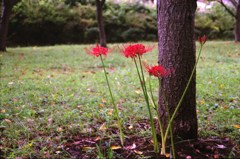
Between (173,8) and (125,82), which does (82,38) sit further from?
(173,8)

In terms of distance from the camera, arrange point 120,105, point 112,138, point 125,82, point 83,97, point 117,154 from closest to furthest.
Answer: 1. point 117,154
2. point 112,138
3. point 120,105
4. point 83,97
5. point 125,82

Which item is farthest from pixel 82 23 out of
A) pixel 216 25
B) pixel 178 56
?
pixel 178 56

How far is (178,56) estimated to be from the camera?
2600 mm

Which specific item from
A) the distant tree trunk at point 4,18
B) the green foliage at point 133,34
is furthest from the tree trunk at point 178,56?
the green foliage at point 133,34

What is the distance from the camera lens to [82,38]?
17.4 meters

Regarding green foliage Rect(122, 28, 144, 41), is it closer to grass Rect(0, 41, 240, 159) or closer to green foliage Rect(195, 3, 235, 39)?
green foliage Rect(195, 3, 235, 39)

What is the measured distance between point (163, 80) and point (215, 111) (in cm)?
171

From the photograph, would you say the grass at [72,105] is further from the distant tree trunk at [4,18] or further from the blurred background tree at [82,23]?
the blurred background tree at [82,23]

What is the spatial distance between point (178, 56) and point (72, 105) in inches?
89.9

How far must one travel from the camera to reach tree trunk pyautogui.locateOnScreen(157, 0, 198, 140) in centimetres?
257

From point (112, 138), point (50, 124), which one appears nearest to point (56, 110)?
point (50, 124)

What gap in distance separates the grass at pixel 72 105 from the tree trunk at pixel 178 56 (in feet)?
1.54

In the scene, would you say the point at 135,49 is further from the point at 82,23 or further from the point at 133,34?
the point at 133,34

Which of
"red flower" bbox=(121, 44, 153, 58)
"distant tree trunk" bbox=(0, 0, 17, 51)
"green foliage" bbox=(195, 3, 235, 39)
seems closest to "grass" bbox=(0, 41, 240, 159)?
"red flower" bbox=(121, 44, 153, 58)
